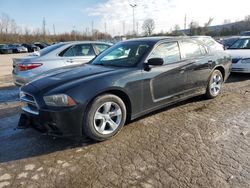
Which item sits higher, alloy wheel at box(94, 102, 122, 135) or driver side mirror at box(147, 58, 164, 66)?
driver side mirror at box(147, 58, 164, 66)

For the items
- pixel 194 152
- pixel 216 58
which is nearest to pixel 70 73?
pixel 194 152

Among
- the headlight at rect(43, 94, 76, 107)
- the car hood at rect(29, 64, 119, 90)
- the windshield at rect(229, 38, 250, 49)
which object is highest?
the windshield at rect(229, 38, 250, 49)

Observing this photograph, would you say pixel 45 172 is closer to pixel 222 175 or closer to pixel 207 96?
pixel 222 175

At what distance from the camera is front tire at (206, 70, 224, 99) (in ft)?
18.4

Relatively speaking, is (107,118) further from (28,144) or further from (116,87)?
(28,144)

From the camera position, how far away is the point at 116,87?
3.70 m

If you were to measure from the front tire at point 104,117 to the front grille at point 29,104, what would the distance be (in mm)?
760

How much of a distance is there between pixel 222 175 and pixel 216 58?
361 cm

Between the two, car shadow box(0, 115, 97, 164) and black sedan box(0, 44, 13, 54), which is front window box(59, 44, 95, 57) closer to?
car shadow box(0, 115, 97, 164)

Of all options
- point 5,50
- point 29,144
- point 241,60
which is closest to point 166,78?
point 29,144

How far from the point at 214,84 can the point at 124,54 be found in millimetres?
2479

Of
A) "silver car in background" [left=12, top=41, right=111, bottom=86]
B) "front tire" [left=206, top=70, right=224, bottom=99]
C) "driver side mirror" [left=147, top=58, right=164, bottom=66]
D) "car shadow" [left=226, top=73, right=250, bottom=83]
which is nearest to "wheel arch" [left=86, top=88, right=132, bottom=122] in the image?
"driver side mirror" [left=147, top=58, right=164, bottom=66]

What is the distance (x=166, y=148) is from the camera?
11.2 feet

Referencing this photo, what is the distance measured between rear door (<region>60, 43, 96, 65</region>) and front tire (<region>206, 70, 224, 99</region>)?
11.5 feet
